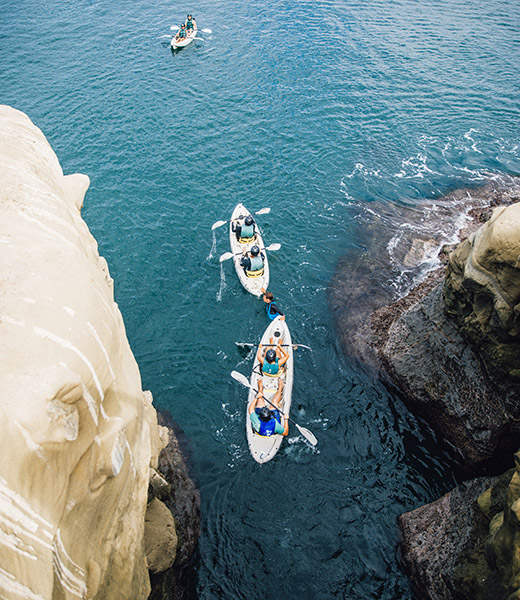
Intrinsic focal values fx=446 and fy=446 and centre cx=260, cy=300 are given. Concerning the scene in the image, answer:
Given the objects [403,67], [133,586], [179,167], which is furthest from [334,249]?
[403,67]

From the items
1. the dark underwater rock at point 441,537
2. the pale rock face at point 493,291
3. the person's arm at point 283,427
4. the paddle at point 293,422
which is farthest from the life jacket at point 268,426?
the pale rock face at point 493,291

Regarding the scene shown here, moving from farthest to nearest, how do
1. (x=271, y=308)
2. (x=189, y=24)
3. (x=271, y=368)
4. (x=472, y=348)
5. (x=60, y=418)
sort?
(x=189, y=24)
(x=271, y=308)
(x=271, y=368)
(x=472, y=348)
(x=60, y=418)

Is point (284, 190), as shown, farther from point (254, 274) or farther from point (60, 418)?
point (60, 418)

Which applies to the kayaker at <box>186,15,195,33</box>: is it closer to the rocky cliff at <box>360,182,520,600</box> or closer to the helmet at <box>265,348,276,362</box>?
the helmet at <box>265,348,276,362</box>

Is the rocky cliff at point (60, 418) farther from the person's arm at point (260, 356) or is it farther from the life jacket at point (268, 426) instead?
the person's arm at point (260, 356)

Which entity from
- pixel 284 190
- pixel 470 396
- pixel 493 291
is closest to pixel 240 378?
pixel 470 396

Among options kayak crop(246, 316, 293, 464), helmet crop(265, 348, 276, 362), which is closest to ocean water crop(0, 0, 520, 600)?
kayak crop(246, 316, 293, 464)
